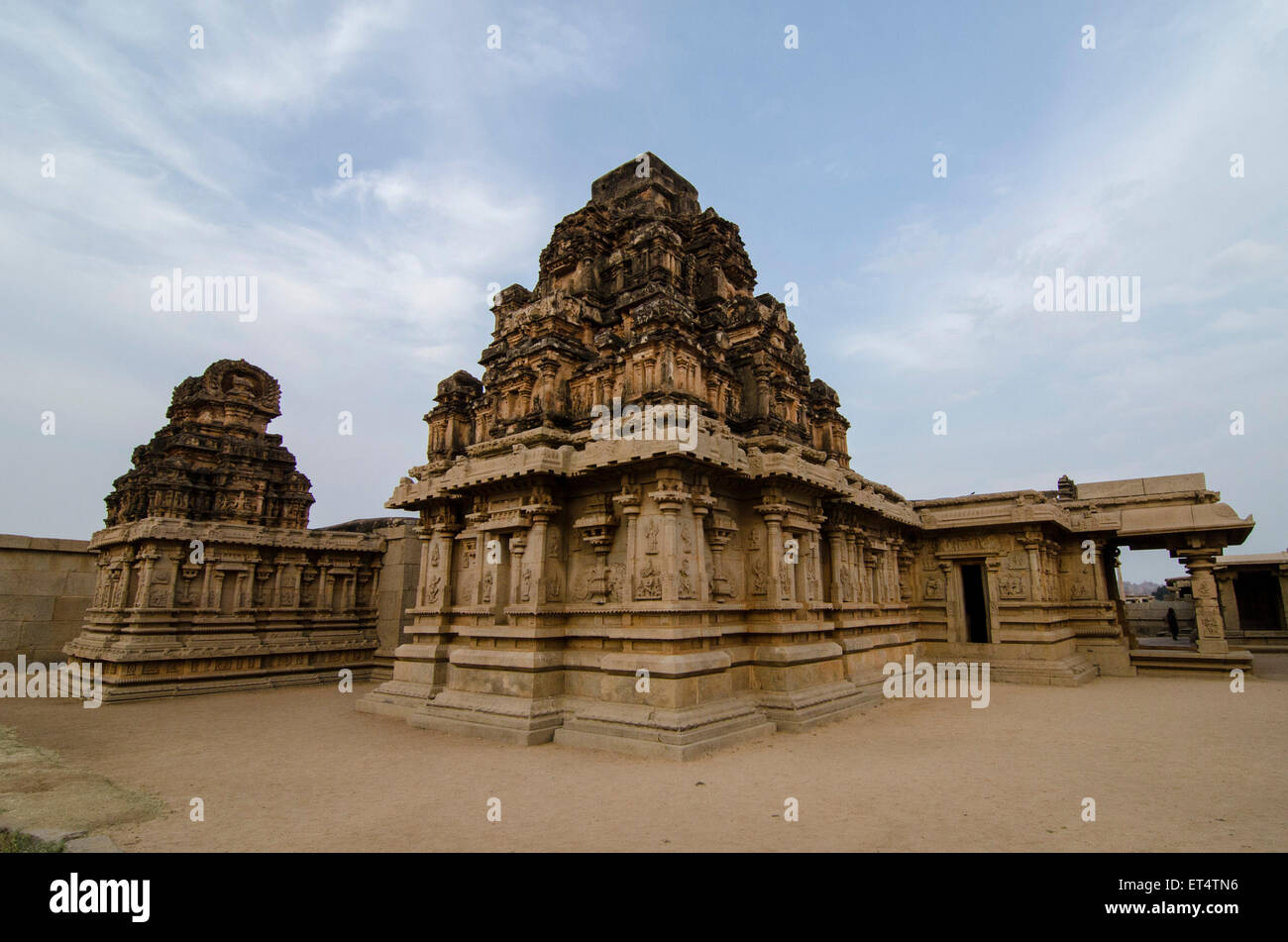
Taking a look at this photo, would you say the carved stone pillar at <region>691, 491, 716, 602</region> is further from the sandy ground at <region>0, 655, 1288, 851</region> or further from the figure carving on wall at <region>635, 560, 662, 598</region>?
the sandy ground at <region>0, 655, 1288, 851</region>

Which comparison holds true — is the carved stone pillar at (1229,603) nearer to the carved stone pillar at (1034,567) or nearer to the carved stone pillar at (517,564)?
the carved stone pillar at (1034,567)

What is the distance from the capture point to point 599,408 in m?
12.0

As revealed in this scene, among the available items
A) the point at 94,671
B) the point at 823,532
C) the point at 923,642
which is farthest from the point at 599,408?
the point at 94,671

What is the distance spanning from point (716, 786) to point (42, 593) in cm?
2506

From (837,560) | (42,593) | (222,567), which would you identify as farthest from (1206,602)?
(42,593)

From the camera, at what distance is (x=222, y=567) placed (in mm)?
18250

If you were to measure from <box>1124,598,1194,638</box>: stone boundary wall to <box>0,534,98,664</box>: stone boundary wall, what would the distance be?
4326 cm

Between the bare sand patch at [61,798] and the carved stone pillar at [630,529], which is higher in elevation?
the carved stone pillar at [630,529]

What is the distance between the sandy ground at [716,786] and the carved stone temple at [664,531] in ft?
4.01

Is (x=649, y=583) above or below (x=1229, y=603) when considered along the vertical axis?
above

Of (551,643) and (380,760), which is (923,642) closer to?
(551,643)

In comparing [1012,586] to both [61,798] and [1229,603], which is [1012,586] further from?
[61,798]

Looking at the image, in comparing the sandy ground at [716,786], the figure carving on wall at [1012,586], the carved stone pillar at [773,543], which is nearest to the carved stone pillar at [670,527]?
the carved stone pillar at [773,543]

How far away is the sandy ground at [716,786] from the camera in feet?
18.2
